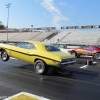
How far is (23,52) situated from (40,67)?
58.2 inches

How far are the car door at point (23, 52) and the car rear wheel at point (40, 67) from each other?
58 centimetres

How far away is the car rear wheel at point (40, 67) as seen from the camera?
8500mm

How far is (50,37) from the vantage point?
5056cm

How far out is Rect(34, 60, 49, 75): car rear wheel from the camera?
8500 millimetres

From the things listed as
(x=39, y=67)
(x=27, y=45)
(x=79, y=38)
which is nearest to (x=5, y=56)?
(x=27, y=45)

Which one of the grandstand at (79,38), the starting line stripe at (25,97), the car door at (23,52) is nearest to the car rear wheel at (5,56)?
the car door at (23,52)

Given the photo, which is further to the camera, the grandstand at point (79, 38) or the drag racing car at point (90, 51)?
the grandstand at point (79, 38)

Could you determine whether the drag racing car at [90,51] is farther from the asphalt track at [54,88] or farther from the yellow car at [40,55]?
the asphalt track at [54,88]

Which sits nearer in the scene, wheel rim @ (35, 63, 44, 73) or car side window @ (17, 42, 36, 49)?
wheel rim @ (35, 63, 44, 73)

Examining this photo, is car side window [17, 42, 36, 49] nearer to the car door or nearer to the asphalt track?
the car door

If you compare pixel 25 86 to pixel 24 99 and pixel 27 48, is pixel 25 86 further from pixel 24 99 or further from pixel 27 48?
pixel 27 48

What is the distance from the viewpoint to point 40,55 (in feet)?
28.6

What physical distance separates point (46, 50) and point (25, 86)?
3.00 meters

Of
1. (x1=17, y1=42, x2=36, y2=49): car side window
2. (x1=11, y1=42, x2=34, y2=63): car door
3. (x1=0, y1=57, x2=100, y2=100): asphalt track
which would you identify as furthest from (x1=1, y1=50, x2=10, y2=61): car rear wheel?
(x1=0, y1=57, x2=100, y2=100): asphalt track
